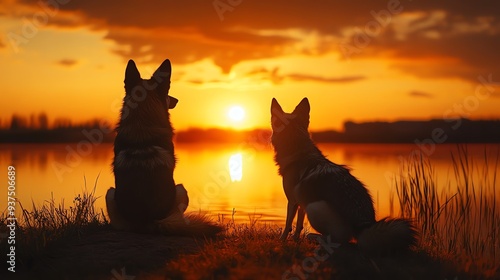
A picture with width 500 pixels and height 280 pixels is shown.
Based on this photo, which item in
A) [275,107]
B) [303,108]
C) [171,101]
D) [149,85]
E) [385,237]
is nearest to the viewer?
[385,237]

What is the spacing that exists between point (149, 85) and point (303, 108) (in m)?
2.72

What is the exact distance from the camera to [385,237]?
7.58m

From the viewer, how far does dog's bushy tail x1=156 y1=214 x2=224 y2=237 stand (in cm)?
879

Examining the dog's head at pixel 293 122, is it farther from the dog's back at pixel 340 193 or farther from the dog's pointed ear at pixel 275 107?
the dog's back at pixel 340 193

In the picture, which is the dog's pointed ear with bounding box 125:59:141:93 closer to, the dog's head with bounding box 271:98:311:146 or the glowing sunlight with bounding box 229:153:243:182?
the dog's head with bounding box 271:98:311:146

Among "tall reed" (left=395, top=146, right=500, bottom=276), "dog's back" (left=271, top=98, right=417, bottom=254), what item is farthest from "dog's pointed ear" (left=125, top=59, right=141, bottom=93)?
"tall reed" (left=395, top=146, right=500, bottom=276)

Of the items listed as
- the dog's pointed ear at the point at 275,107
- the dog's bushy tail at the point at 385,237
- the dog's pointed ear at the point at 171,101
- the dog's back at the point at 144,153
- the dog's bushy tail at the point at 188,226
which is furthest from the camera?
the dog's pointed ear at the point at 171,101

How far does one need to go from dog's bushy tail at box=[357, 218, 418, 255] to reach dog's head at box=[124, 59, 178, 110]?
4.14m

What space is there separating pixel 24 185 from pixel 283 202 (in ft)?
43.9

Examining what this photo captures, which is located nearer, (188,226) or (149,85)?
(188,226)

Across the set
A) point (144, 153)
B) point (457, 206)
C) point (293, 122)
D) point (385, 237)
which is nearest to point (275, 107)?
point (293, 122)

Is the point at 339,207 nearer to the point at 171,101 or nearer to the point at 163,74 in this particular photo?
the point at 171,101

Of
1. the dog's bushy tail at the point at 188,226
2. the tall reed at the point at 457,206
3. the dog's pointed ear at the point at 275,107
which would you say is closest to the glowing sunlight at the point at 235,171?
the tall reed at the point at 457,206

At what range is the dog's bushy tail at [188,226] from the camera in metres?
8.79
